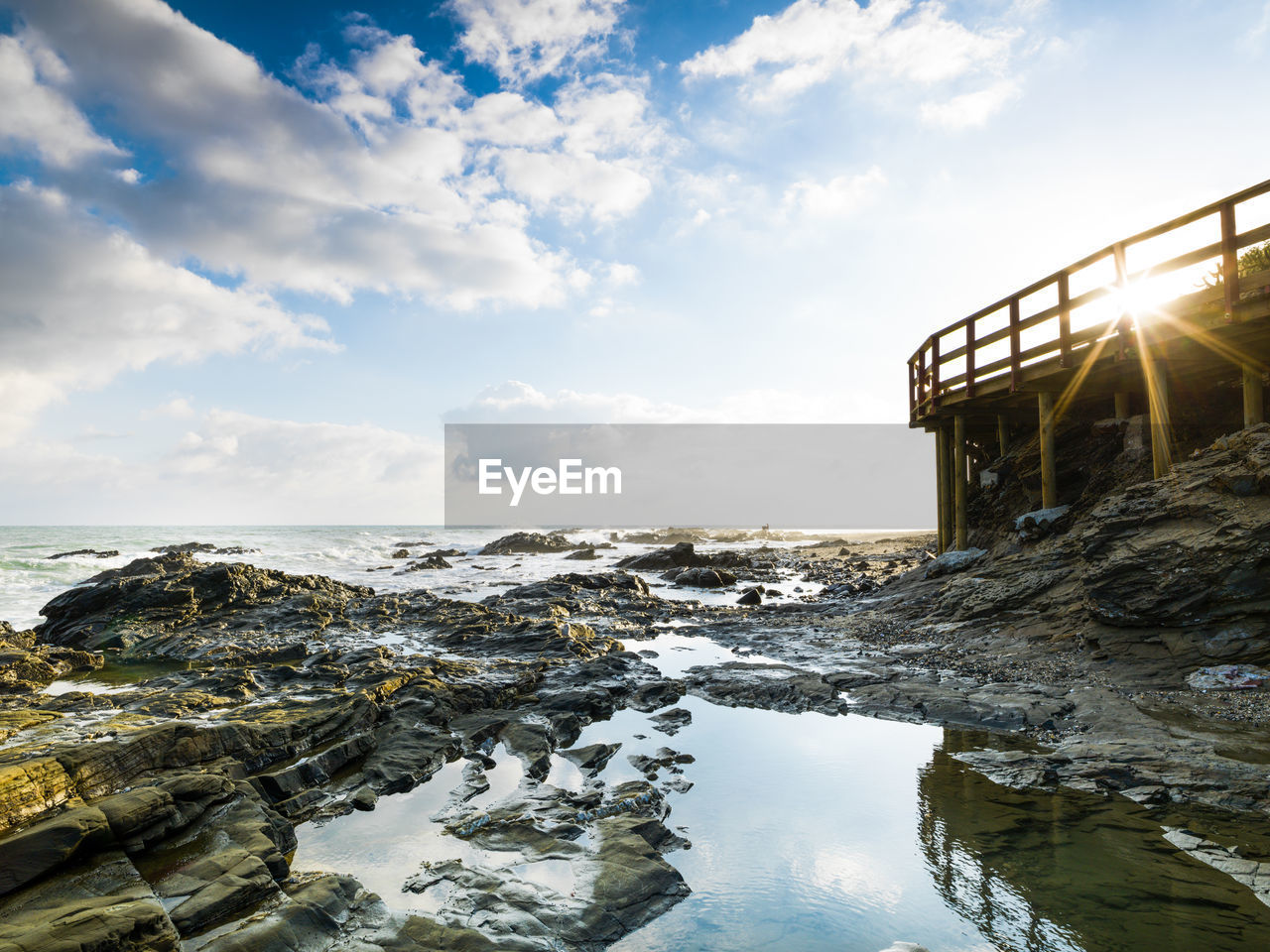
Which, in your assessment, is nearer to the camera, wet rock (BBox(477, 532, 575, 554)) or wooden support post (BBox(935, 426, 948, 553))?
wooden support post (BBox(935, 426, 948, 553))

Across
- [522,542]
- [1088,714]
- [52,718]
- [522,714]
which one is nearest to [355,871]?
[522,714]

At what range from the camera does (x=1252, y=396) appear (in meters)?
9.21

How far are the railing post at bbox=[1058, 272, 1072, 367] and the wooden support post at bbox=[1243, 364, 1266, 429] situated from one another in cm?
229

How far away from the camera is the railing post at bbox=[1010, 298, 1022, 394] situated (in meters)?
12.2

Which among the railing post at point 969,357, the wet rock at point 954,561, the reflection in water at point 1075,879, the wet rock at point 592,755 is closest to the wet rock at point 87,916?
the wet rock at point 592,755

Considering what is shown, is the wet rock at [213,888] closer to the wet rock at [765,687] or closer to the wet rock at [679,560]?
the wet rock at [765,687]

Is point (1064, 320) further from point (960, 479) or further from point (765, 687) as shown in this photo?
point (765, 687)

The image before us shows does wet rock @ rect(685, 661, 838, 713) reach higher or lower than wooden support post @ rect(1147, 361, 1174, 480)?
lower

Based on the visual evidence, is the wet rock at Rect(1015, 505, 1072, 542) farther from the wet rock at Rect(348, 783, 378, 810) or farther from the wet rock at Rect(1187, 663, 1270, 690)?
the wet rock at Rect(348, 783, 378, 810)

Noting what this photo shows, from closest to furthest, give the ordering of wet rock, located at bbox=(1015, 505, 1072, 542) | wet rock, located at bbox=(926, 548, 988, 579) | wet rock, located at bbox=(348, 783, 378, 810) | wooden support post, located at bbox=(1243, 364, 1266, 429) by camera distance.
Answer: wet rock, located at bbox=(348, 783, 378, 810)
wooden support post, located at bbox=(1243, 364, 1266, 429)
wet rock, located at bbox=(1015, 505, 1072, 542)
wet rock, located at bbox=(926, 548, 988, 579)

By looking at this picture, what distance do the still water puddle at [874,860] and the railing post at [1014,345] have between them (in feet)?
26.8

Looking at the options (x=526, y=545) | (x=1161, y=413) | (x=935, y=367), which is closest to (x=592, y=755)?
(x=1161, y=413)

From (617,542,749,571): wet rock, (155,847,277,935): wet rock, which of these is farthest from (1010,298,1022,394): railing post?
(617,542,749,571): wet rock

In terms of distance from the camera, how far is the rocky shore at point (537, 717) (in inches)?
151
